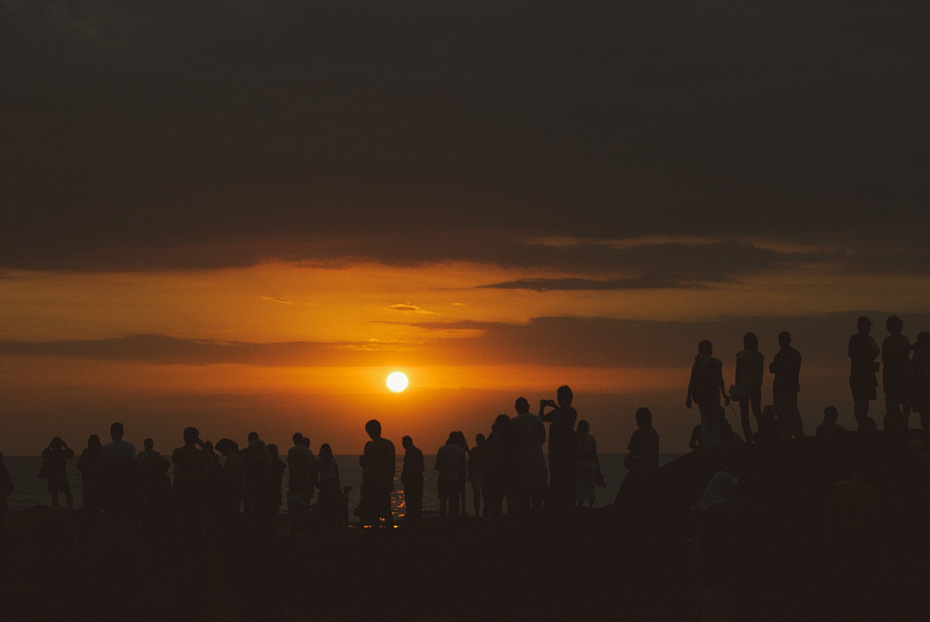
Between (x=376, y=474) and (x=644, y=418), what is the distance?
558 cm

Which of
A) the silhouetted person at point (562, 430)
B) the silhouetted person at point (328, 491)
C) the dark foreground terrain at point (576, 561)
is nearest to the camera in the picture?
the dark foreground terrain at point (576, 561)

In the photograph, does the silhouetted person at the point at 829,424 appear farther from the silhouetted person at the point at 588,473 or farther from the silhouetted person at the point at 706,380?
the silhouetted person at the point at 588,473

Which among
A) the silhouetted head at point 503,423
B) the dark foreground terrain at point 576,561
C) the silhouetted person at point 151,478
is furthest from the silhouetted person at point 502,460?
the silhouetted person at point 151,478

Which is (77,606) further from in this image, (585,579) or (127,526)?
(585,579)

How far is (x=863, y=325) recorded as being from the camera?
17438 mm

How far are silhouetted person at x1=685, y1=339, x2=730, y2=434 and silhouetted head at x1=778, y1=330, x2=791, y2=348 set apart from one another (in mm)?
1394

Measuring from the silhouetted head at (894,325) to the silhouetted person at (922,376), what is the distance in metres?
0.53

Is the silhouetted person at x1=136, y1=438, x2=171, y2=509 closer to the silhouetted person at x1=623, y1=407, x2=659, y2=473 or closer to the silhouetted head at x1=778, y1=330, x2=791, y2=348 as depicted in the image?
the silhouetted person at x1=623, y1=407, x2=659, y2=473

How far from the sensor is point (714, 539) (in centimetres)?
1126

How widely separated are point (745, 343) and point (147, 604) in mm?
11979

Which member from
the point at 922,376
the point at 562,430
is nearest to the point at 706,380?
the point at 562,430

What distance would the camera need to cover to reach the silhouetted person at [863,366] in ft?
57.6

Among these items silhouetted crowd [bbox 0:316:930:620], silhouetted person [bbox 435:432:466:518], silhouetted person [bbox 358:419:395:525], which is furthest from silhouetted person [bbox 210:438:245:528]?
silhouetted person [bbox 435:432:466:518]

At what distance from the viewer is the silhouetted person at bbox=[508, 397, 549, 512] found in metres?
17.6
